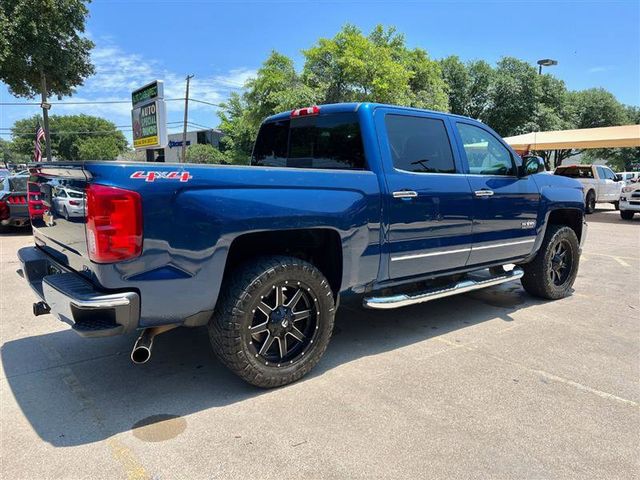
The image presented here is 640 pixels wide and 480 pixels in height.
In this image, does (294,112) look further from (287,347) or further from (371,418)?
(371,418)

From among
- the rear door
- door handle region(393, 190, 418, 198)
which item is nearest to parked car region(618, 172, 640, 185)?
the rear door

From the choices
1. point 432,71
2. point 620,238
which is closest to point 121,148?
point 432,71

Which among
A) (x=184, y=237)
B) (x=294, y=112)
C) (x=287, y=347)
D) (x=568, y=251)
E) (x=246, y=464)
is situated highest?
(x=294, y=112)

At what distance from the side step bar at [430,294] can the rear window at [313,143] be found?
3.59ft

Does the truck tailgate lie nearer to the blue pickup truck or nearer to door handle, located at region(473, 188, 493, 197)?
the blue pickup truck

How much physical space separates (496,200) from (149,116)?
11.9m

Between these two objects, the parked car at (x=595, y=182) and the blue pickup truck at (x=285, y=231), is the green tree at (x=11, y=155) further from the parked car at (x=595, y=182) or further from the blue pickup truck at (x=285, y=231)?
the blue pickup truck at (x=285, y=231)

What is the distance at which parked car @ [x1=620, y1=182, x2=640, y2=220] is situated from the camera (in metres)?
16.5

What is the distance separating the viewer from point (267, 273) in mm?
3266

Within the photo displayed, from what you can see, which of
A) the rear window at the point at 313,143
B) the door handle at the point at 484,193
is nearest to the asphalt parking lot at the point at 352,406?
the door handle at the point at 484,193

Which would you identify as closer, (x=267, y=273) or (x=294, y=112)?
(x=267, y=273)

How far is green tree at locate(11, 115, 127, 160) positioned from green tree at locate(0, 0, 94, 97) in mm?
71338

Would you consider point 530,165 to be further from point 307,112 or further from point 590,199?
point 590,199

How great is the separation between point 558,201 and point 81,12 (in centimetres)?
1788
